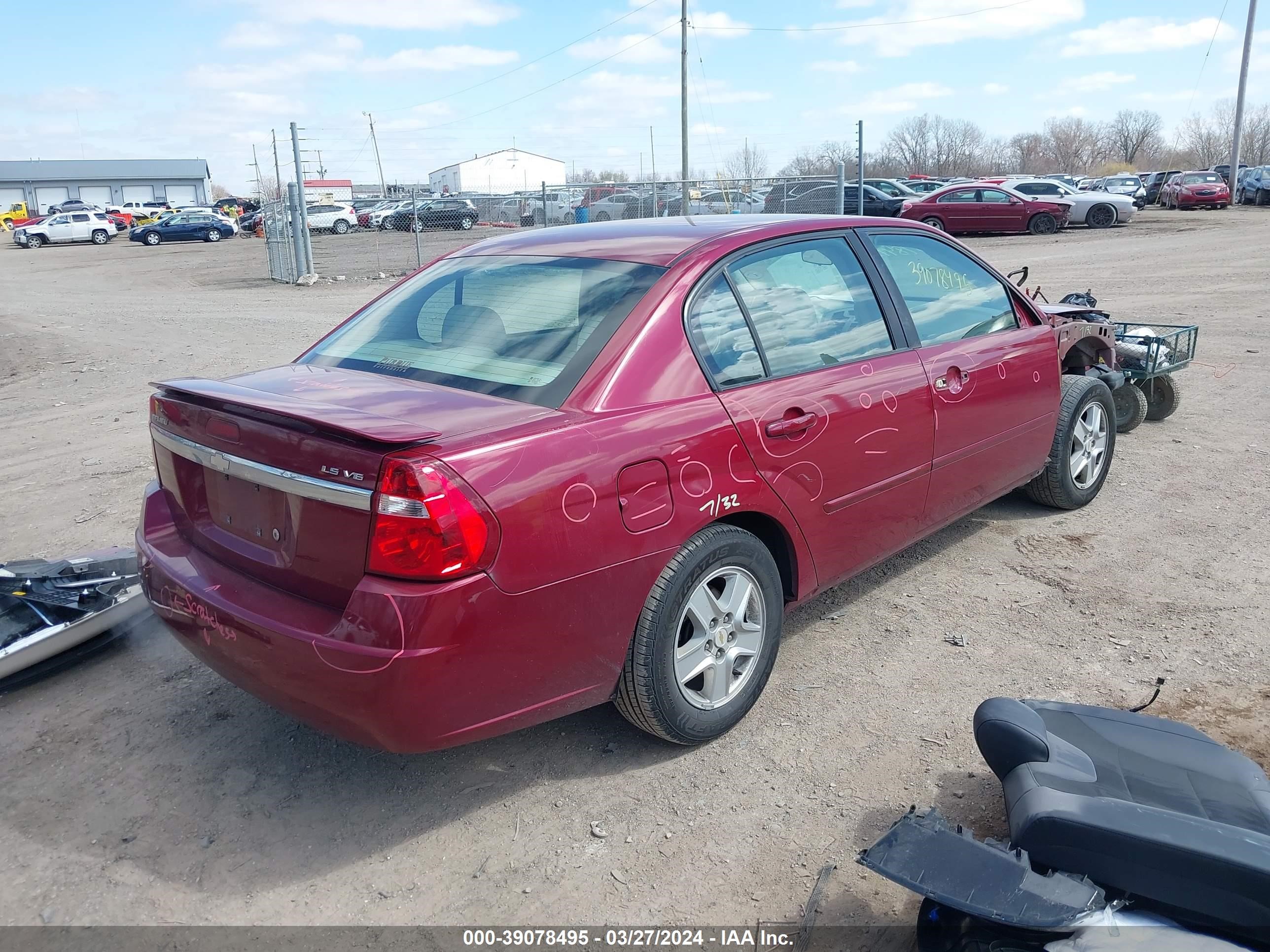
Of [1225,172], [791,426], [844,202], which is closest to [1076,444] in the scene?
[791,426]

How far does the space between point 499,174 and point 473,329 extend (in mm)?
76715

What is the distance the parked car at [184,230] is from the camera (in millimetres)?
41719

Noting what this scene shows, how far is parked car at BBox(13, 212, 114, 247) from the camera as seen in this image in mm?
42750

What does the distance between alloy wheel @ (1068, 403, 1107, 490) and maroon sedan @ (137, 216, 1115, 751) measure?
1257 millimetres

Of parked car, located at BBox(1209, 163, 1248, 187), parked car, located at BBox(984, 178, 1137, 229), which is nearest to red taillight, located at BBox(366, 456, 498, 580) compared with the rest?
parked car, located at BBox(984, 178, 1137, 229)

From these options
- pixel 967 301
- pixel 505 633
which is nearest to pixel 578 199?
pixel 967 301

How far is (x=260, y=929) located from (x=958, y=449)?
10.3 feet

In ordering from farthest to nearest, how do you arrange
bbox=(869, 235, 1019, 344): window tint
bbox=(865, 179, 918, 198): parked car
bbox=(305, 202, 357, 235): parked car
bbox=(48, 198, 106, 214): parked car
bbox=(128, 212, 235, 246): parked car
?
bbox=(48, 198, 106, 214): parked car
bbox=(305, 202, 357, 235): parked car
bbox=(128, 212, 235, 246): parked car
bbox=(865, 179, 918, 198): parked car
bbox=(869, 235, 1019, 344): window tint

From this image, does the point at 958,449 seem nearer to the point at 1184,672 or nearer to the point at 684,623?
the point at 1184,672

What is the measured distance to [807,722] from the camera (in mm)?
3375

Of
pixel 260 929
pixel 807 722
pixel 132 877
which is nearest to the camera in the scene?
pixel 260 929

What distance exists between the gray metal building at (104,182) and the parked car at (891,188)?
69.4 m

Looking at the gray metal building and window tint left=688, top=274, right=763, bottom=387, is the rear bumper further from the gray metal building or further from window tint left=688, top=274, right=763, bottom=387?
the gray metal building

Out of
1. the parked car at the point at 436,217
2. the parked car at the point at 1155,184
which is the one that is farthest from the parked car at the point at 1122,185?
the parked car at the point at 436,217
